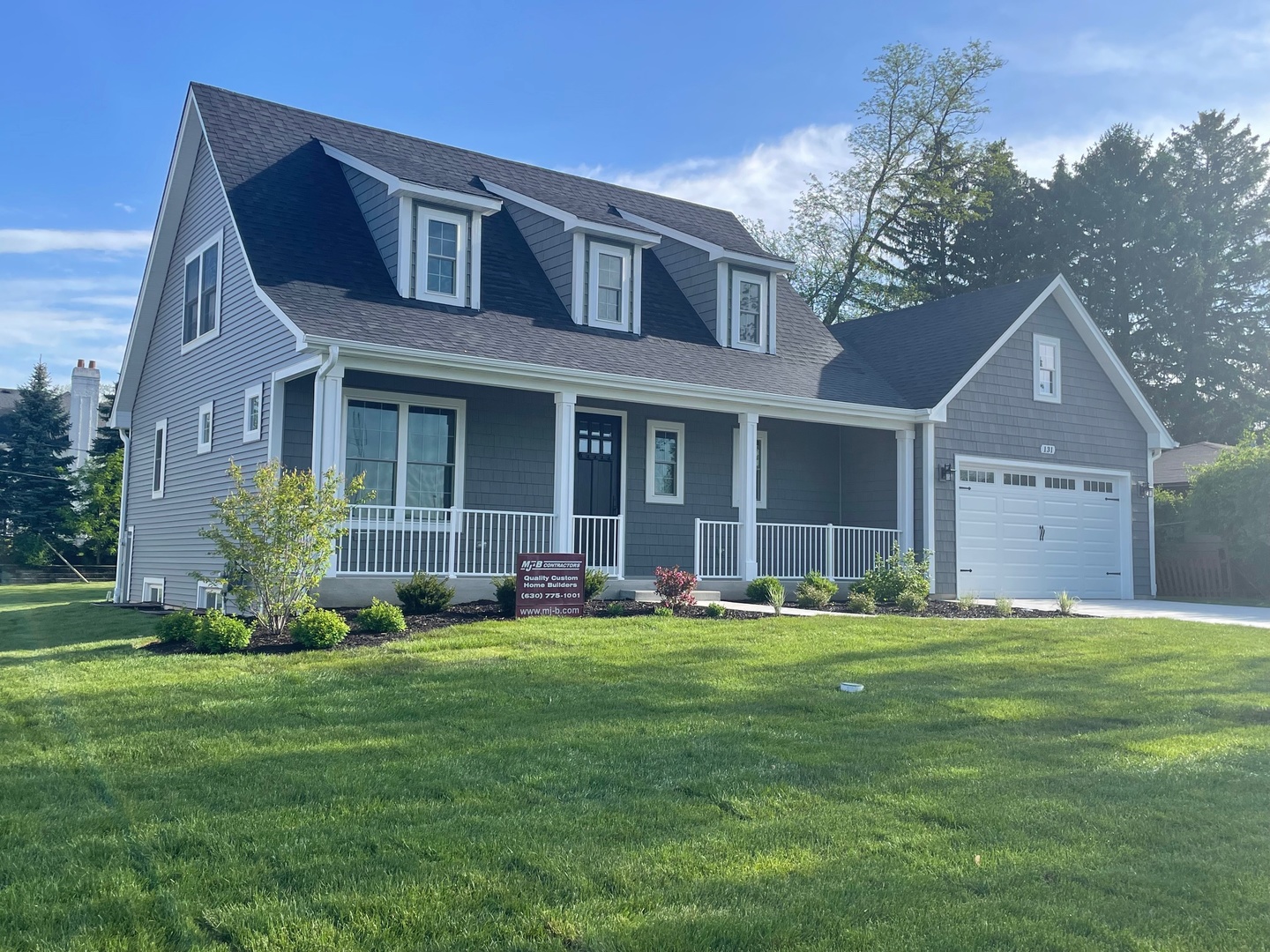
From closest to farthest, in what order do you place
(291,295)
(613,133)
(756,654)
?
(756,654) < (291,295) < (613,133)

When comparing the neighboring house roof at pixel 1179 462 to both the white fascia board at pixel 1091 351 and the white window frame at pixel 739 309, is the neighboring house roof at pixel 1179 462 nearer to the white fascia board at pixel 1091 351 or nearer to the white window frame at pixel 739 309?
the white fascia board at pixel 1091 351

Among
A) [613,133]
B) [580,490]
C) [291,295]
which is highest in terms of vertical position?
[613,133]

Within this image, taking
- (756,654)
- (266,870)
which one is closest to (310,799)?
(266,870)

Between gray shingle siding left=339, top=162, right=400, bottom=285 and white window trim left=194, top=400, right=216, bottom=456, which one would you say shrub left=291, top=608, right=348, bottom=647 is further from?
white window trim left=194, top=400, right=216, bottom=456

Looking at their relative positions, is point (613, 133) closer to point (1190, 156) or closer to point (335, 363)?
point (335, 363)

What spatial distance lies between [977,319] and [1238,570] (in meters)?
7.97

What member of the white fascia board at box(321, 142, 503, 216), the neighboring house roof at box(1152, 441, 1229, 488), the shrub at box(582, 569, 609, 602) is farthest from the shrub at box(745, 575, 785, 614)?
the neighboring house roof at box(1152, 441, 1229, 488)

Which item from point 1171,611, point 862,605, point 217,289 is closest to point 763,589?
point 862,605

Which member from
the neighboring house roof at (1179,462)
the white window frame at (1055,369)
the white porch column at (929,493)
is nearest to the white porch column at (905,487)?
the white porch column at (929,493)

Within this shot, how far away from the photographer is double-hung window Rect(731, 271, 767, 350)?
18.4 metres

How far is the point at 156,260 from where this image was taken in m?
18.6

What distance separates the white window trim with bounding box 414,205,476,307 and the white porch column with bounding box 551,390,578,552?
2572 millimetres

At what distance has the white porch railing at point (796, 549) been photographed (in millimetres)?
16719

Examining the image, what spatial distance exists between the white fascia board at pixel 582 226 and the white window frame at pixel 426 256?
1.67m
